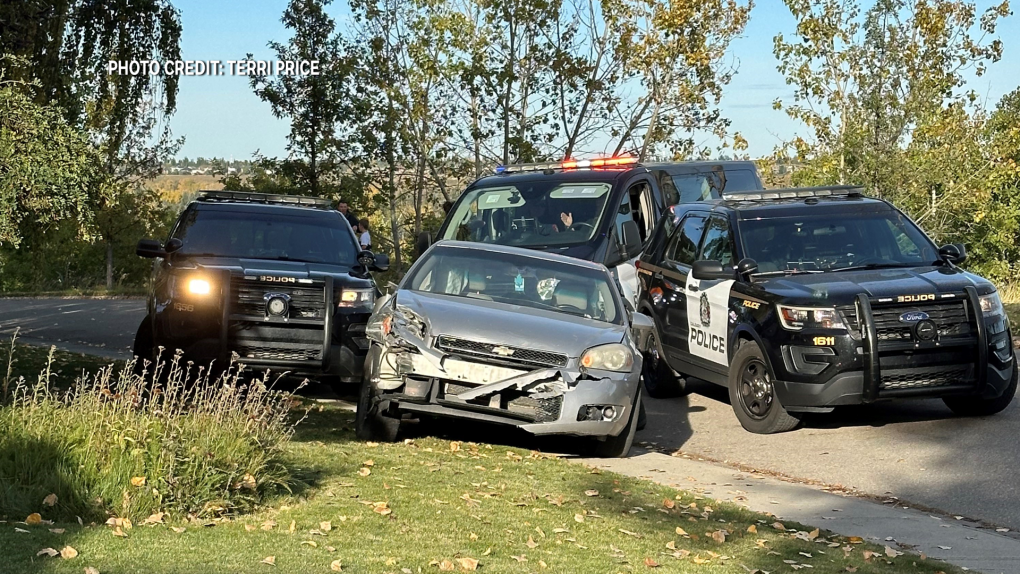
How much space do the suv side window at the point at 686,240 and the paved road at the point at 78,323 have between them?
776 centimetres

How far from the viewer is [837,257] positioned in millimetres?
Answer: 12656

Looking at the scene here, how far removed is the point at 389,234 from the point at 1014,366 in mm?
22671

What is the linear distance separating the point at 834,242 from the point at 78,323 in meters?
15.6

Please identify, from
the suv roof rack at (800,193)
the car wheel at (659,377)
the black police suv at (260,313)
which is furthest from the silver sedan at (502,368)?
the car wheel at (659,377)

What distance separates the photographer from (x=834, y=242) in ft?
42.0

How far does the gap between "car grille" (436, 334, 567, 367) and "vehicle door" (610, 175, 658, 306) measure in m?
4.61

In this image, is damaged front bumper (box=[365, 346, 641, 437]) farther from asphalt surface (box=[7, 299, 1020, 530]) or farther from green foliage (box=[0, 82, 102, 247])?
green foliage (box=[0, 82, 102, 247])

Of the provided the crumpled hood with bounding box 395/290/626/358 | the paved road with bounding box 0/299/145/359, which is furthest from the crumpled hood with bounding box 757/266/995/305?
the paved road with bounding box 0/299/145/359

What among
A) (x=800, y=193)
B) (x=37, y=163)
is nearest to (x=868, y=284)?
(x=800, y=193)

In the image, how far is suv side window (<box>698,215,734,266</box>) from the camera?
42.8 ft

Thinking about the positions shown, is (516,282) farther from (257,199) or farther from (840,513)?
(257,199)

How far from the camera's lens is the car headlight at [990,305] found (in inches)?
462

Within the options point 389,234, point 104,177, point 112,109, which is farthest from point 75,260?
point 104,177

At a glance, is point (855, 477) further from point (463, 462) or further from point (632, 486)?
point (463, 462)
